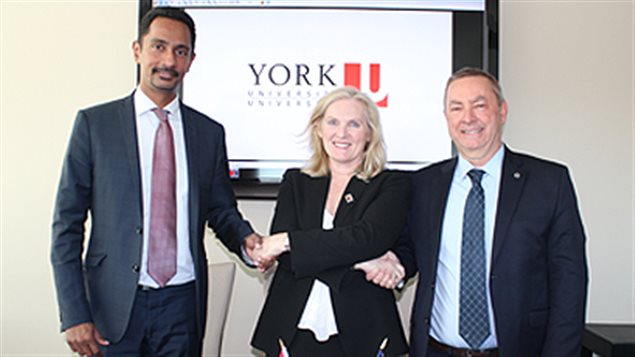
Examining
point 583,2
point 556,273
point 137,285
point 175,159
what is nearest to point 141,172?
point 175,159

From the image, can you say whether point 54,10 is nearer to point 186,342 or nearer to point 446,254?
point 186,342

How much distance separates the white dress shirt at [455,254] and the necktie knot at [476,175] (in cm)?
2

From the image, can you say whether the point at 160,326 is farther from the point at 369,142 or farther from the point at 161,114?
the point at 369,142

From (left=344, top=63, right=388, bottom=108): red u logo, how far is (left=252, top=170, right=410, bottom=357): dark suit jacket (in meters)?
1.39

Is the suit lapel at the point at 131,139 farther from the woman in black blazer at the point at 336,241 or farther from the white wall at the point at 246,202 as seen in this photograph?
the white wall at the point at 246,202

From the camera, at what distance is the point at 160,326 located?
2.15m

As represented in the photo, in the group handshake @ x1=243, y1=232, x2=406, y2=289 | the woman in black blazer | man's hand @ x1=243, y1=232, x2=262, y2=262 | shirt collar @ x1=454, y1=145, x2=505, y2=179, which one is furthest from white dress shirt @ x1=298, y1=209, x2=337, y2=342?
shirt collar @ x1=454, y1=145, x2=505, y2=179

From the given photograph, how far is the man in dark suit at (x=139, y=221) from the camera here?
209 cm

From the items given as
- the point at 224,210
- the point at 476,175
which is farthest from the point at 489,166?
the point at 224,210

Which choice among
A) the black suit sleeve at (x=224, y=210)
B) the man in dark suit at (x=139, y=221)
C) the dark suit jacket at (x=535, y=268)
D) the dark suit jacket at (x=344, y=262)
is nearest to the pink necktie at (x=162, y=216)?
the man in dark suit at (x=139, y=221)

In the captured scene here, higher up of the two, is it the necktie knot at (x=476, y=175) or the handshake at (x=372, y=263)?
the necktie knot at (x=476, y=175)

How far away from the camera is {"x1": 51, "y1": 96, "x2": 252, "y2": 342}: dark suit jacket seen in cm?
207

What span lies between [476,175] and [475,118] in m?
0.21

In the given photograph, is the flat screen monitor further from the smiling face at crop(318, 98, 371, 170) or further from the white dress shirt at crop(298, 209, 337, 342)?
the white dress shirt at crop(298, 209, 337, 342)
